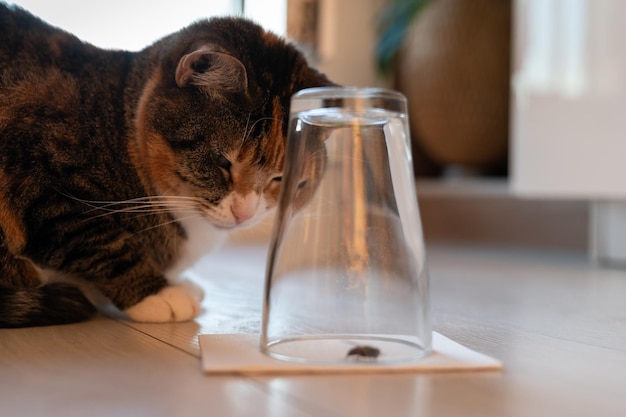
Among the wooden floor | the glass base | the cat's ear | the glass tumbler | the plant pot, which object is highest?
the plant pot

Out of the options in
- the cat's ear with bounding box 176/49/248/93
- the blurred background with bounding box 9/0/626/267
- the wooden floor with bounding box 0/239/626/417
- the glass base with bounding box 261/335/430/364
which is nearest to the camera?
the wooden floor with bounding box 0/239/626/417

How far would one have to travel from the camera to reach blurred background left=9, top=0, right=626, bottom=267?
173 centimetres

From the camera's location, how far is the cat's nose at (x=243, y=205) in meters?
1.04

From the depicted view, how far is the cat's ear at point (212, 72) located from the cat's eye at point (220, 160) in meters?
0.09

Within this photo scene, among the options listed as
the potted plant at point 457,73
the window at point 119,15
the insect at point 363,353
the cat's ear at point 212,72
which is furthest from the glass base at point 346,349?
the potted plant at point 457,73

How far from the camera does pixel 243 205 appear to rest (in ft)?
3.41

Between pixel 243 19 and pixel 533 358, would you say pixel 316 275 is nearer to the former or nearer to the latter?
pixel 533 358

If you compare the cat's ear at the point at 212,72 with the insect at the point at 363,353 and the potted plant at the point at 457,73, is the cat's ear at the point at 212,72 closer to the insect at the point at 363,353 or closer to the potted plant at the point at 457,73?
the insect at the point at 363,353

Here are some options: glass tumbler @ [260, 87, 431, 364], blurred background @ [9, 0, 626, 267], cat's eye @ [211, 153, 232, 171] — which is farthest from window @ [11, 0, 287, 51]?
glass tumbler @ [260, 87, 431, 364]

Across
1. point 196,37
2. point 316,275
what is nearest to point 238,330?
point 316,275

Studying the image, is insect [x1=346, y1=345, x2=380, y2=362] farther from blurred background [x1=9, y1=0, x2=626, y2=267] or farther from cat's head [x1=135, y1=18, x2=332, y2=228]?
blurred background [x1=9, y1=0, x2=626, y2=267]

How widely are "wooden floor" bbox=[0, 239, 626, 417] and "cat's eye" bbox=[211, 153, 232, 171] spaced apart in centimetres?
22

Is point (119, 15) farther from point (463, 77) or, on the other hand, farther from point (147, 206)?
point (463, 77)

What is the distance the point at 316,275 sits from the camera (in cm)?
85
